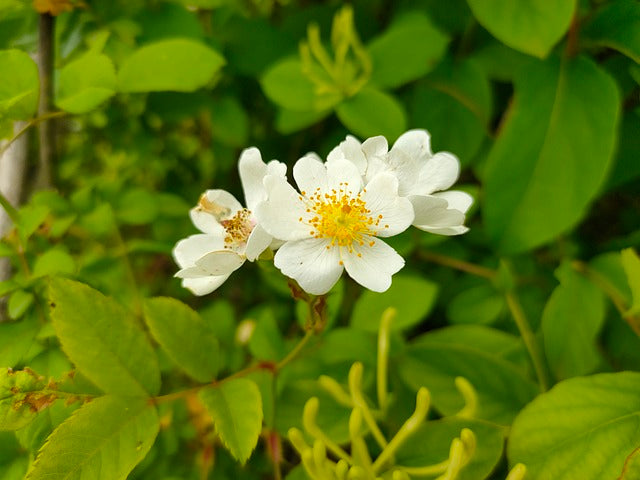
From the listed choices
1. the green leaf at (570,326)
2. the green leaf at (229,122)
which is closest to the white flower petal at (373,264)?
the green leaf at (570,326)

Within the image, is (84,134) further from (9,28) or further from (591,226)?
(591,226)

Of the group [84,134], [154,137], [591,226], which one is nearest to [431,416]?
[591,226]

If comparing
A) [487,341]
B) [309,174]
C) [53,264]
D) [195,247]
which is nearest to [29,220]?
[53,264]

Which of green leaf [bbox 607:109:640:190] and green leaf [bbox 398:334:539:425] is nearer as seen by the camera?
green leaf [bbox 398:334:539:425]

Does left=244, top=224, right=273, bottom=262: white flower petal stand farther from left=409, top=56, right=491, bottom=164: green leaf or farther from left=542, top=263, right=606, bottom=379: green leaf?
left=409, top=56, right=491, bottom=164: green leaf

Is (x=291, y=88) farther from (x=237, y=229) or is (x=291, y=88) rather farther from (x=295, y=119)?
(x=237, y=229)

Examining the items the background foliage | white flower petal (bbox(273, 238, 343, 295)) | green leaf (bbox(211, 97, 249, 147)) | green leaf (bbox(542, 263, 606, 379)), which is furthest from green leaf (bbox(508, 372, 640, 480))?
green leaf (bbox(211, 97, 249, 147))

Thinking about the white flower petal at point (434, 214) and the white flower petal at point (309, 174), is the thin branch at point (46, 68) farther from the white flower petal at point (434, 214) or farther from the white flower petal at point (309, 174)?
the white flower petal at point (434, 214)
